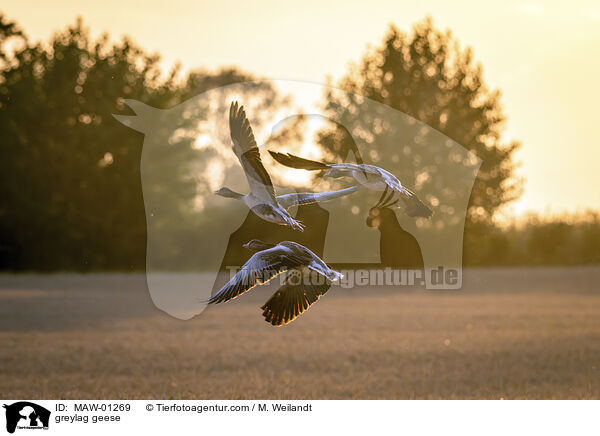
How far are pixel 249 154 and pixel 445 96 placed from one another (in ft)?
151

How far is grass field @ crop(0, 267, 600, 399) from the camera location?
1373 centimetres

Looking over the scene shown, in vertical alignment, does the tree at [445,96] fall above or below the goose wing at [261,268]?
above

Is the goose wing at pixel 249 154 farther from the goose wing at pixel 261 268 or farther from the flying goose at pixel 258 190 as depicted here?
the goose wing at pixel 261 268

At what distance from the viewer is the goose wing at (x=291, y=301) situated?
5.46 meters

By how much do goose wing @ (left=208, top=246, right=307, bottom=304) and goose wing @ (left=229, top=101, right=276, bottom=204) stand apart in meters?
0.39

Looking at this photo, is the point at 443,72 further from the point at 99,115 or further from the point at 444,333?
the point at 444,333

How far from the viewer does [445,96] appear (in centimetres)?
4947

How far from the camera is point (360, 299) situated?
111ft

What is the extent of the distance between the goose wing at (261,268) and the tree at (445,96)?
134ft

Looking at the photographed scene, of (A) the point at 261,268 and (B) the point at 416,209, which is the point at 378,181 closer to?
(B) the point at 416,209
